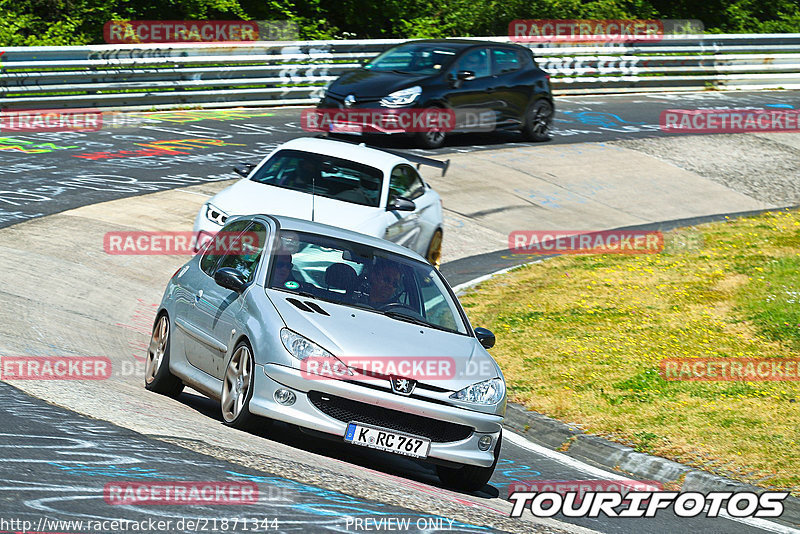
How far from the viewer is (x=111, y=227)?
15.0m

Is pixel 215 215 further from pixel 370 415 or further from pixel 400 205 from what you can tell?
pixel 370 415

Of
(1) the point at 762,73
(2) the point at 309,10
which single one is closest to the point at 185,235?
(2) the point at 309,10

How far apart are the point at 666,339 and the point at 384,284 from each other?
5.05 metres

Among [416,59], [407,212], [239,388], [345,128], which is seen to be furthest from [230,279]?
[416,59]

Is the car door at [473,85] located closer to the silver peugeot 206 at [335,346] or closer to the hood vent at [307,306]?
the silver peugeot 206 at [335,346]

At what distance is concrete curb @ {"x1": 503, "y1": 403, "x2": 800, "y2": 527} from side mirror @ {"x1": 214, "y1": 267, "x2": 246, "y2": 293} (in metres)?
3.12

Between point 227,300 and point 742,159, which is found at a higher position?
point 227,300

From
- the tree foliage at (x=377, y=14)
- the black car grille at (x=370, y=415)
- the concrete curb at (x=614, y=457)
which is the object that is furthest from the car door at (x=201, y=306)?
the tree foliage at (x=377, y=14)

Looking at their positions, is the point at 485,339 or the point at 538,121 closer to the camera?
the point at 485,339

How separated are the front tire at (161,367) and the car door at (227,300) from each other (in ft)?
1.94

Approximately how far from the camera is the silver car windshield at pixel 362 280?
8.34 m

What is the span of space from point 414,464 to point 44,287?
5037mm

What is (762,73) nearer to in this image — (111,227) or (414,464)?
(111,227)

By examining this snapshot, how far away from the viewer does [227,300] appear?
8352 mm
